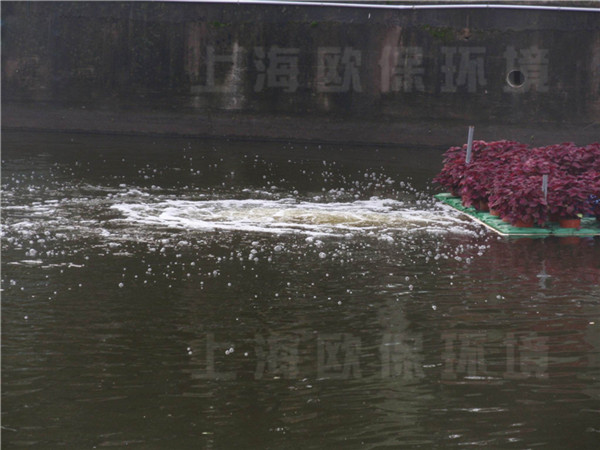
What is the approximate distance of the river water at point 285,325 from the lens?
20.7 feet

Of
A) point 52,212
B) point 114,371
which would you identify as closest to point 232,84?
point 52,212

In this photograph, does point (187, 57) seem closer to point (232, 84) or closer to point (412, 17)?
point (232, 84)

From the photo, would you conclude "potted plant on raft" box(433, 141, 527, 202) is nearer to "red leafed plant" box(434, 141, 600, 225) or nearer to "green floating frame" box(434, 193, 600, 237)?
"red leafed plant" box(434, 141, 600, 225)

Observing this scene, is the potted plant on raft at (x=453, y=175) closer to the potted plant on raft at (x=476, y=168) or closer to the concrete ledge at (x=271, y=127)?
the potted plant on raft at (x=476, y=168)

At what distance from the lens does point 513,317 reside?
361 inches

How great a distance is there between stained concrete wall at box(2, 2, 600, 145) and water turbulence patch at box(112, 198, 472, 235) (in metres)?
10.4

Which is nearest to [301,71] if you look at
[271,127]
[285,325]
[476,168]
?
[271,127]

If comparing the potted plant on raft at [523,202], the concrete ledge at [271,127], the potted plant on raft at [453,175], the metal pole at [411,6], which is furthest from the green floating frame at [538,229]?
the metal pole at [411,6]

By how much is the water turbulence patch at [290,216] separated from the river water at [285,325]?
6 centimetres

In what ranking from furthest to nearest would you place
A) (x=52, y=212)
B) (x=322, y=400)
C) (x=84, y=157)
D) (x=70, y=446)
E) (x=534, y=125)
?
(x=534, y=125), (x=84, y=157), (x=52, y=212), (x=322, y=400), (x=70, y=446)

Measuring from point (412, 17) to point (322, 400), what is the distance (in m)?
20.5

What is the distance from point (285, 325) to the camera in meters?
8.66

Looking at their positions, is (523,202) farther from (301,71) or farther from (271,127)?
(301,71)

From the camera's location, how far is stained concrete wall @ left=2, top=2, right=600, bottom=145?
25594 mm
